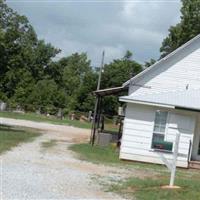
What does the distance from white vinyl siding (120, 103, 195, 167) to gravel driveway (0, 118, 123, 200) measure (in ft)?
9.12

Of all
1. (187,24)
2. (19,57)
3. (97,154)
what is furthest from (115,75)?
(97,154)

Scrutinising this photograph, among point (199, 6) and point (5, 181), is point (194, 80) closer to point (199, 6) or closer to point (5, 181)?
point (5, 181)

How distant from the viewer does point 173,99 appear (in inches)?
961

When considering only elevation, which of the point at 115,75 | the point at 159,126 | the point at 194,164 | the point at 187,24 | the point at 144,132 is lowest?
the point at 194,164

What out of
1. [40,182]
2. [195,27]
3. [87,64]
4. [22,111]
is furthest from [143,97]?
[87,64]

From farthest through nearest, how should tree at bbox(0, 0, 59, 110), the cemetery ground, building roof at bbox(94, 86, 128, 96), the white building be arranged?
tree at bbox(0, 0, 59, 110) < building roof at bbox(94, 86, 128, 96) < the white building < the cemetery ground

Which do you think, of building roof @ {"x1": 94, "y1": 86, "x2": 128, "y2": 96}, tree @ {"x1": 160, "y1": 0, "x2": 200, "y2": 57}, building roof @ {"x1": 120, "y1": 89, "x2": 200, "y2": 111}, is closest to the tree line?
tree @ {"x1": 160, "y1": 0, "x2": 200, "y2": 57}

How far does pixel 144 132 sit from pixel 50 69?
238 ft

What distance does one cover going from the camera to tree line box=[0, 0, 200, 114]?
3683 cm

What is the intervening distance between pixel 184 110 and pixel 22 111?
156 ft

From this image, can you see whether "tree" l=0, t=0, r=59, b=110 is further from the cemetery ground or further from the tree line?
the cemetery ground

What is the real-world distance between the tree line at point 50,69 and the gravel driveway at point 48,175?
14.7 meters

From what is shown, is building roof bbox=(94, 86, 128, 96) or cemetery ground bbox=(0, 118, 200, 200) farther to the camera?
building roof bbox=(94, 86, 128, 96)

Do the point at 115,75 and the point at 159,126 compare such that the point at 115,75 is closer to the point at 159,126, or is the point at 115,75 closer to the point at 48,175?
the point at 159,126
